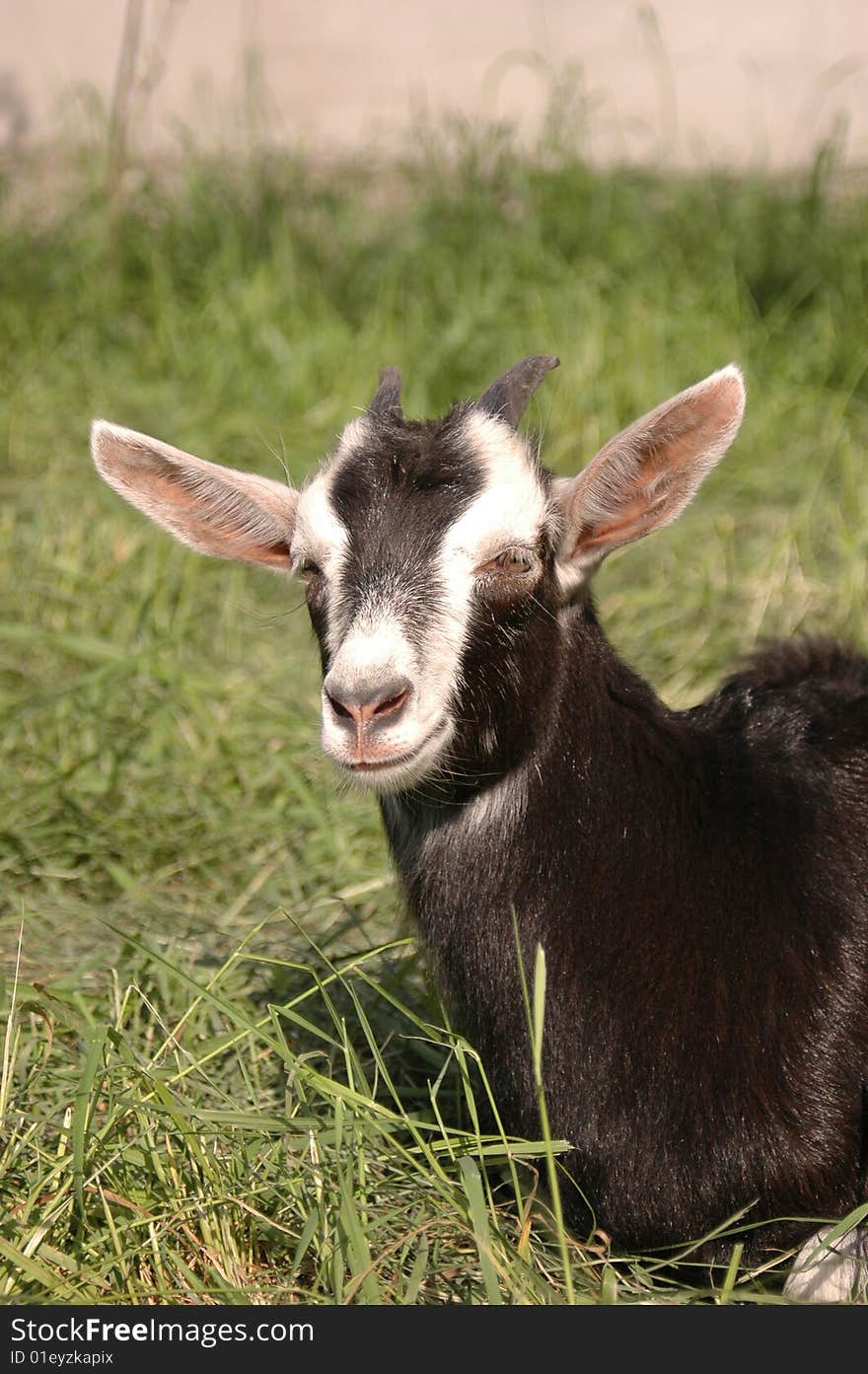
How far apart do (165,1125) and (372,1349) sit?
67 centimetres

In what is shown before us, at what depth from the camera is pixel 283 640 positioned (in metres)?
5.56

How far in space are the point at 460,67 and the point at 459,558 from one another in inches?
246

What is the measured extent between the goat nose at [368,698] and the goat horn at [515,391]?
2.13 feet

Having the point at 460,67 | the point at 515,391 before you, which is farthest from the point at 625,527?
the point at 460,67

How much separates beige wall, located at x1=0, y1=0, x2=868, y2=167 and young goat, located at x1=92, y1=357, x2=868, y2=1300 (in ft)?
16.7

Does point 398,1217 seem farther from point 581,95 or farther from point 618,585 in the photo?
point 581,95

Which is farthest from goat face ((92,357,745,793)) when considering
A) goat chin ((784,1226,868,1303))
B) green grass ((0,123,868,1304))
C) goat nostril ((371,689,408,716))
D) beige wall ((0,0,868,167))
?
beige wall ((0,0,868,167))

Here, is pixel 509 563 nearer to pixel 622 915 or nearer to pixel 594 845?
pixel 594 845

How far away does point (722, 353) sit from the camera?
254 inches

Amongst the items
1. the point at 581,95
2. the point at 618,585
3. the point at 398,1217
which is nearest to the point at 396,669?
the point at 398,1217

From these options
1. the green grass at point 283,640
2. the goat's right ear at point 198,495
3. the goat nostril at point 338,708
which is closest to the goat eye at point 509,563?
the goat nostril at point 338,708

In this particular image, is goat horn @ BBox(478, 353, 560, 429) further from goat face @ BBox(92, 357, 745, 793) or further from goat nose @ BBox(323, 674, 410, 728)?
goat nose @ BBox(323, 674, 410, 728)

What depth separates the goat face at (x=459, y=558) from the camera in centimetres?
287

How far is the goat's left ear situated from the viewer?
3002mm
